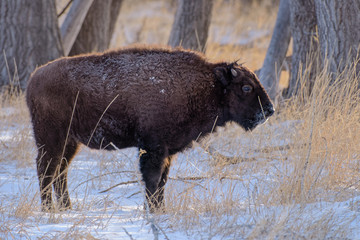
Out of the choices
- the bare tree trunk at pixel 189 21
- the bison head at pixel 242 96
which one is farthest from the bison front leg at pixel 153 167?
the bare tree trunk at pixel 189 21

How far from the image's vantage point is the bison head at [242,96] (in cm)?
538

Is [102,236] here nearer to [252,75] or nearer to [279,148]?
[252,75]

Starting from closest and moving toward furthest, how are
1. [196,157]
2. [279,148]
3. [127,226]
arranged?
[127,226], [279,148], [196,157]

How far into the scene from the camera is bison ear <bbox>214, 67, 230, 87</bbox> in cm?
534

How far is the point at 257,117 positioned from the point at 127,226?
1857 millimetres

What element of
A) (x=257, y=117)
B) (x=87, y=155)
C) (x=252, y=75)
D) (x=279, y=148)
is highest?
(x=252, y=75)

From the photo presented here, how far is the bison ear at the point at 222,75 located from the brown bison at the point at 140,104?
0.03 feet

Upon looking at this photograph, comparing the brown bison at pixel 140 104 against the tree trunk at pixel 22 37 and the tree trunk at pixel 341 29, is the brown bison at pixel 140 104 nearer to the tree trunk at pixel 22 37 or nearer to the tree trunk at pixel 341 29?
the tree trunk at pixel 341 29

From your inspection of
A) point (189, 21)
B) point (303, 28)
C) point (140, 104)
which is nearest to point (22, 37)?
point (189, 21)

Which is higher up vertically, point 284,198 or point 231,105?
point 231,105

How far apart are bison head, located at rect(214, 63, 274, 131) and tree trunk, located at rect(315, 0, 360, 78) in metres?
1.98

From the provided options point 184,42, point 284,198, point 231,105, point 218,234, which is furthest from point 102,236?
point 184,42

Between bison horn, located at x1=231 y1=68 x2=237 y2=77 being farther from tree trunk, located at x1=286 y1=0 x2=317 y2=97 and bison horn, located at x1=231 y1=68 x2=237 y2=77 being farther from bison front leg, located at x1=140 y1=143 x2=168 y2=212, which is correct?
tree trunk, located at x1=286 y1=0 x2=317 y2=97

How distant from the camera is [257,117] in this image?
215 inches
